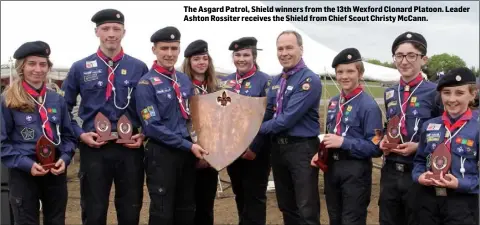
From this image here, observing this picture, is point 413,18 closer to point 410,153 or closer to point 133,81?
point 410,153

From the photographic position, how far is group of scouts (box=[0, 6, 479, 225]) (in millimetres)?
3982

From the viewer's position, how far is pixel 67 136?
4.35m

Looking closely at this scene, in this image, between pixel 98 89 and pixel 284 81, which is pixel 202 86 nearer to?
pixel 284 81

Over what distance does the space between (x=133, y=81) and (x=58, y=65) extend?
20.5ft

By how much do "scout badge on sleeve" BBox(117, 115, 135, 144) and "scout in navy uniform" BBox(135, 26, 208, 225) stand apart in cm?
13

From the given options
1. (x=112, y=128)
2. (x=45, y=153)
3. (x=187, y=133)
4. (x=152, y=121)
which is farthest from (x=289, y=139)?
(x=45, y=153)

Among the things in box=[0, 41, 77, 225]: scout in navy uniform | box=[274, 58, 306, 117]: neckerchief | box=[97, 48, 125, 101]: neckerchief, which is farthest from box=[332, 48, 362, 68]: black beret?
box=[0, 41, 77, 225]: scout in navy uniform

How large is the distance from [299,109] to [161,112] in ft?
3.90

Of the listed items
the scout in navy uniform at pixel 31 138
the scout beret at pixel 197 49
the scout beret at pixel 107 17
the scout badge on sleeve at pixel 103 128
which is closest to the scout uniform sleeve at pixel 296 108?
the scout beret at pixel 197 49

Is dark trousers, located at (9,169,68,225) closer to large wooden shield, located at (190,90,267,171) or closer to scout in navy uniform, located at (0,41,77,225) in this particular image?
scout in navy uniform, located at (0,41,77,225)

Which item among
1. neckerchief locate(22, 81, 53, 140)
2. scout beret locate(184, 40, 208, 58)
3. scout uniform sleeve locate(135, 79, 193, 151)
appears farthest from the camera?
scout beret locate(184, 40, 208, 58)

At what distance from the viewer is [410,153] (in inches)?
155

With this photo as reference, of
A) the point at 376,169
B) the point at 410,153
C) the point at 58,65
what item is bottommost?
the point at 376,169

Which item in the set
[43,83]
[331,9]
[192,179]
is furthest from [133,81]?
[331,9]
